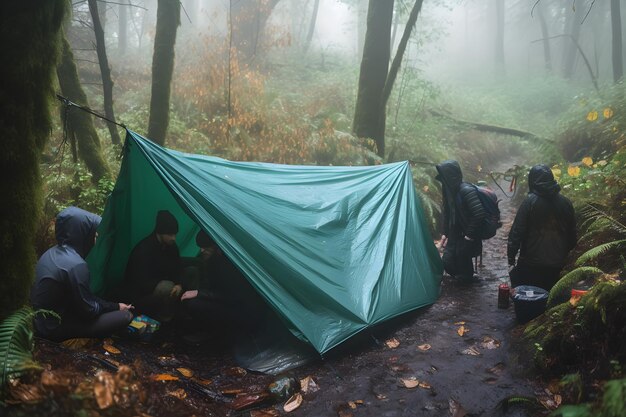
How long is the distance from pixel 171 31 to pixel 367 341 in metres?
5.63

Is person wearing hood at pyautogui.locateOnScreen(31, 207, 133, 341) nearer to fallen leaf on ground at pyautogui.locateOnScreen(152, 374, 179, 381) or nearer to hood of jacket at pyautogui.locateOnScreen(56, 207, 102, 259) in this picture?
hood of jacket at pyautogui.locateOnScreen(56, 207, 102, 259)

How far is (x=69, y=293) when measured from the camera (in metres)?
3.28

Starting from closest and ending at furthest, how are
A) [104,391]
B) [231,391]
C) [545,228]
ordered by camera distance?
[104,391] → [231,391] → [545,228]

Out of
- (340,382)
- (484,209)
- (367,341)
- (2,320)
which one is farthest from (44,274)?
(484,209)

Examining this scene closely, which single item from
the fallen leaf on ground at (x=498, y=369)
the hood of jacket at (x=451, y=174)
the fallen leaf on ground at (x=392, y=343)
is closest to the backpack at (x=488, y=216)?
the hood of jacket at (x=451, y=174)

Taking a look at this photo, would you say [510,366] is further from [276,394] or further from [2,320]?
[2,320]

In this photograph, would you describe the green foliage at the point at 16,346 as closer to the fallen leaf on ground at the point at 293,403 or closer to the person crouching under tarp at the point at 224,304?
the fallen leaf on ground at the point at 293,403

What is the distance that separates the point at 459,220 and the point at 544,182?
128 centimetres

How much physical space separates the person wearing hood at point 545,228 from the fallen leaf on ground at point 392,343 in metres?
1.71

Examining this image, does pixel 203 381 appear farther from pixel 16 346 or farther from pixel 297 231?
pixel 297 231

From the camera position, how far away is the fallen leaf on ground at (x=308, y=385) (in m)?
3.23

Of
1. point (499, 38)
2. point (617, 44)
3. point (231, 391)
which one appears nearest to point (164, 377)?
point (231, 391)

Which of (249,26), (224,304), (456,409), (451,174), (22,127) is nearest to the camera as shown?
(22,127)

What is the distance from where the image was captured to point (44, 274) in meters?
3.19
